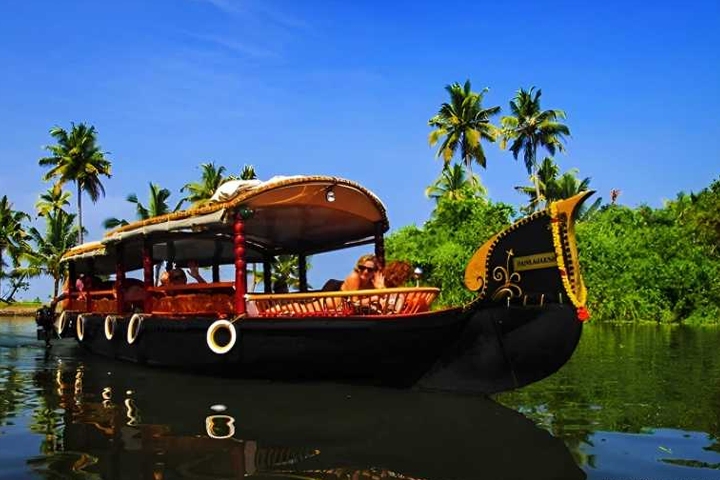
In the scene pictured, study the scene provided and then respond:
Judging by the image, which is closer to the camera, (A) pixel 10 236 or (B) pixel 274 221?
(B) pixel 274 221

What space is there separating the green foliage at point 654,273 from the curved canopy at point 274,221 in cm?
1804

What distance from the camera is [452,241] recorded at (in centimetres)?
2856

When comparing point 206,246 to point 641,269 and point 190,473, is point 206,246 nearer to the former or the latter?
point 190,473

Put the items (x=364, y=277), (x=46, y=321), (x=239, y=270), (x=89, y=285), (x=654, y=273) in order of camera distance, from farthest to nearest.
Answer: (x=654, y=273), (x=46, y=321), (x=89, y=285), (x=239, y=270), (x=364, y=277)

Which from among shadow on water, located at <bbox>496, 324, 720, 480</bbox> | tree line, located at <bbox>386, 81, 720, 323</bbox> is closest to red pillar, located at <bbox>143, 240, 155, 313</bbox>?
shadow on water, located at <bbox>496, 324, 720, 480</bbox>

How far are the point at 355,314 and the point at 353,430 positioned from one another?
1.86 metres

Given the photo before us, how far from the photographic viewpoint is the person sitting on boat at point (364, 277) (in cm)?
749

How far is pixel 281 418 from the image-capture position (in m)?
5.93

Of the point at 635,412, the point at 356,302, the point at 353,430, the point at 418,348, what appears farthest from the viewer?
the point at 356,302

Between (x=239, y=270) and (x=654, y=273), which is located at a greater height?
(x=654, y=273)

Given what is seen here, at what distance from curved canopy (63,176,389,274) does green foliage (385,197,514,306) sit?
1601cm

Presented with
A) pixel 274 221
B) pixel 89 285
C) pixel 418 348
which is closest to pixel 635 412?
pixel 418 348

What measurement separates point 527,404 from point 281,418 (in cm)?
269

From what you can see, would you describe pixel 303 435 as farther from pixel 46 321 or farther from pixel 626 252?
pixel 626 252
